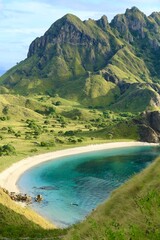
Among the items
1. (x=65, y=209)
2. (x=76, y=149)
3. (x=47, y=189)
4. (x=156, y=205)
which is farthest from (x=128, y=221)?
(x=76, y=149)

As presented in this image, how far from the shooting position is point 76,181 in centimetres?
13600

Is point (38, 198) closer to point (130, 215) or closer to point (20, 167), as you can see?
point (20, 167)

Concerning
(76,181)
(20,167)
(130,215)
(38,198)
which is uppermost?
(130,215)

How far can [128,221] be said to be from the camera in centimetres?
3447

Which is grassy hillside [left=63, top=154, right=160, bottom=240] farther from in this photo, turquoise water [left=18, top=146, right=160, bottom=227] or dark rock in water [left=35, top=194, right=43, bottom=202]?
dark rock in water [left=35, top=194, right=43, bottom=202]

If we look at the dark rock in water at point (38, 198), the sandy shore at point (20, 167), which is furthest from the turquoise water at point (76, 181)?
the sandy shore at point (20, 167)

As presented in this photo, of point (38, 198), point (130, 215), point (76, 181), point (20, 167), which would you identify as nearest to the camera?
point (130, 215)

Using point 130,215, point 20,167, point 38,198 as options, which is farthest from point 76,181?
point 130,215

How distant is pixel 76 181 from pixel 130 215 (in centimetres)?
10179

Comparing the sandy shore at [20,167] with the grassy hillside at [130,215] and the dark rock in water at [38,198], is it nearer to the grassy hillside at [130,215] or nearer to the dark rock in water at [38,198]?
the dark rock in water at [38,198]

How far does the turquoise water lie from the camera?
97625 millimetres

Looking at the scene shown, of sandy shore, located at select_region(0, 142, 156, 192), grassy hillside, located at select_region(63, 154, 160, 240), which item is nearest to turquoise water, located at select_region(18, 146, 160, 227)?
sandy shore, located at select_region(0, 142, 156, 192)

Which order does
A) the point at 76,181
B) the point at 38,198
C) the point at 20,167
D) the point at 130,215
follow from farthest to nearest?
the point at 20,167 → the point at 76,181 → the point at 38,198 → the point at 130,215

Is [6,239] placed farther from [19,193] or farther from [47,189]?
[47,189]
